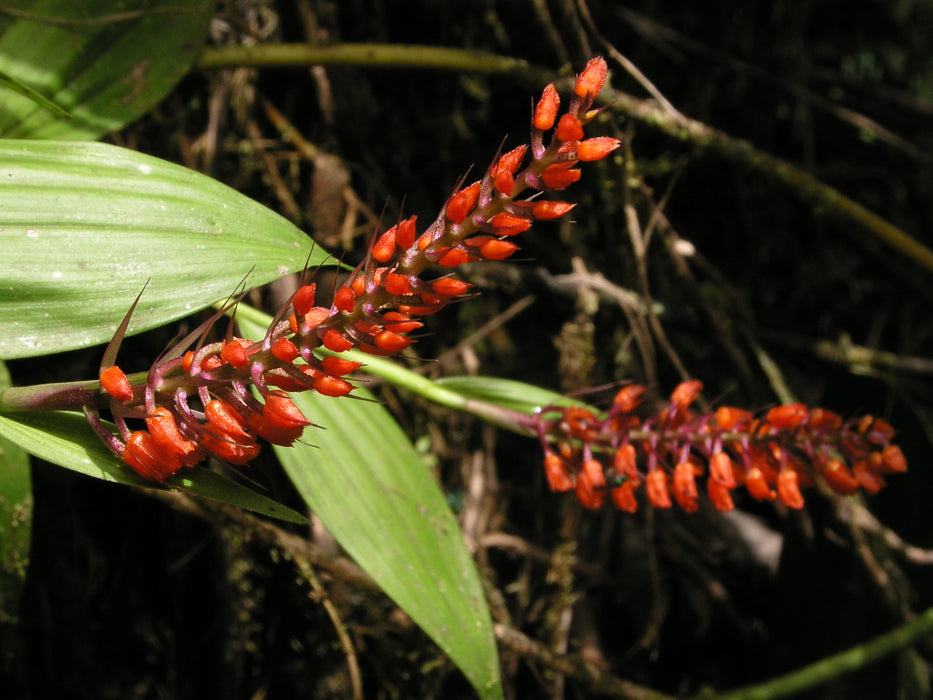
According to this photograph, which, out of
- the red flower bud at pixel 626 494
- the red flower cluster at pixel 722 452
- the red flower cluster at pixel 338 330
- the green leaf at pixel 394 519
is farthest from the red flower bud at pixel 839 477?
the red flower cluster at pixel 338 330

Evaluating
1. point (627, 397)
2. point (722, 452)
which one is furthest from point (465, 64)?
point (722, 452)

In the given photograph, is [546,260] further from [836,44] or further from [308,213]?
[836,44]

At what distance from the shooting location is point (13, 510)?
971 mm

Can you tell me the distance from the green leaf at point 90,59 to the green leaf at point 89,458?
524 mm

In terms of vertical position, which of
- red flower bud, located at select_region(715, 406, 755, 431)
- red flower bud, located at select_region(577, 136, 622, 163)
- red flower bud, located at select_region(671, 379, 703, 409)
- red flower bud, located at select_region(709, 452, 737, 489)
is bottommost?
red flower bud, located at select_region(709, 452, 737, 489)

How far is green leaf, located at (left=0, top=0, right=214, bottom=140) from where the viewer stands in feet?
3.45

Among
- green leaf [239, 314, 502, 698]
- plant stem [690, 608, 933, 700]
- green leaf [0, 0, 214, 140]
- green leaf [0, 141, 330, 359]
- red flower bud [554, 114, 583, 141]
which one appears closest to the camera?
red flower bud [554, 114, 583, 141]

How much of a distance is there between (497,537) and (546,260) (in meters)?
0.61

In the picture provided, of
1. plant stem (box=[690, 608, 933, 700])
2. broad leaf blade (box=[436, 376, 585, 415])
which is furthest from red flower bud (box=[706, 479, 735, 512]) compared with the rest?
plant stem (box=[690, 608, 933, 700])

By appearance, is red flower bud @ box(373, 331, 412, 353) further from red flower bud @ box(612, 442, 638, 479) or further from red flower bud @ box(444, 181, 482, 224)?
red flower bud @ box(612, 442, 638, 479)

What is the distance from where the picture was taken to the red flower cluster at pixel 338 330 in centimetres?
57

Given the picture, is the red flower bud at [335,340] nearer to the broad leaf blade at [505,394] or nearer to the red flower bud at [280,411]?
the red flower bud at [280,411]

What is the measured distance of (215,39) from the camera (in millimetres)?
1520

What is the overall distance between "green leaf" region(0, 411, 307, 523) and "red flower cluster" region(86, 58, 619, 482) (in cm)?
4
